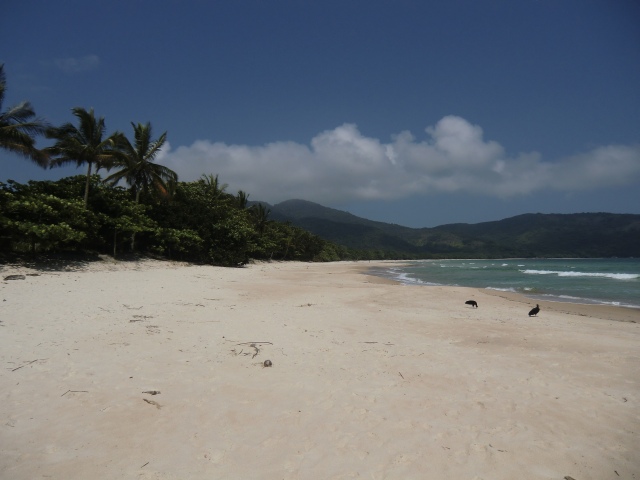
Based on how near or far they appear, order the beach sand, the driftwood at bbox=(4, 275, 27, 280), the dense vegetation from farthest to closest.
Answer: the dense vegetation < the driftwood at bbox=(4, 275, 27, 280) < the beach sand

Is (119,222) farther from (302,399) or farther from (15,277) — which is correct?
(302,399)

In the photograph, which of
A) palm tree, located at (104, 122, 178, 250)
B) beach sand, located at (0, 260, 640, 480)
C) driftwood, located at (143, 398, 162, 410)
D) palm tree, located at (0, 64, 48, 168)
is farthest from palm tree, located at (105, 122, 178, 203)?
driftwood, located at (143, 398, 162, 410)

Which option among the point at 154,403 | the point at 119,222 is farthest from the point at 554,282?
the point at 119,222

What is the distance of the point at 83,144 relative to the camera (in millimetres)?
23031

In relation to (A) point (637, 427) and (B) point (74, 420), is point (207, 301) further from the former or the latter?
(A) point (637, 427)

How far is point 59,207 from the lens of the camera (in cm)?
1839

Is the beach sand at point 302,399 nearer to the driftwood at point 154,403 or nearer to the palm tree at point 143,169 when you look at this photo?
the driftwood at point 154,403

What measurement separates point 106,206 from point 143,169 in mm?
5885

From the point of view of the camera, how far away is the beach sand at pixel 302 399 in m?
3.34

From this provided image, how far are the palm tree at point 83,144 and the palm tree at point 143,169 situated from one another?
10.1ft

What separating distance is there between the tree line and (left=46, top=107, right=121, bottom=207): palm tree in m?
0.06

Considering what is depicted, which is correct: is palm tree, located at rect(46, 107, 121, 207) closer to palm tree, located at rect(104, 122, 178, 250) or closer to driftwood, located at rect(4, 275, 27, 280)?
palm tree, located at rect(104, 122, 178, 250)

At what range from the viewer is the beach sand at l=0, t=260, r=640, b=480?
334 cm

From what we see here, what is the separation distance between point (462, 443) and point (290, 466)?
2020 mm
